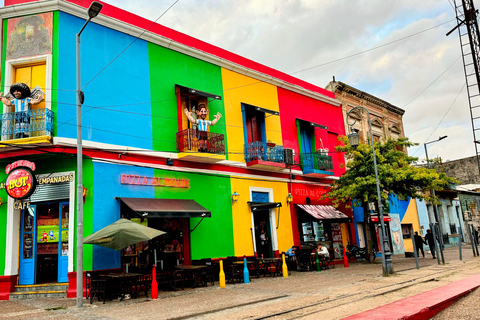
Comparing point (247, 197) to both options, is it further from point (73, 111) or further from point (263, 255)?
point (73, 111)

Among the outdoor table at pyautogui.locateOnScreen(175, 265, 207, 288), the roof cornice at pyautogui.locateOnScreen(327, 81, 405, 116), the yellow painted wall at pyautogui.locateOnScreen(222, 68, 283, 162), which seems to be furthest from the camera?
the roof cornice at pyautogui.locateOnScreen(327, 81, 405, 116)

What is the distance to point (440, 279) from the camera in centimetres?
1336

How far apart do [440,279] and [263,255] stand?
863 cm

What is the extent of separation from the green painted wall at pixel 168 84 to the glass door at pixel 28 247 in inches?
206

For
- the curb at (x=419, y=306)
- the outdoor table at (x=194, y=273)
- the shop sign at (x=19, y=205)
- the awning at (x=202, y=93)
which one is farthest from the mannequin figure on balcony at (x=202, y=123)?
the curb at (x=419, y=306)

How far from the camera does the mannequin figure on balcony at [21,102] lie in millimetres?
13328

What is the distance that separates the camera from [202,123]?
17.3m

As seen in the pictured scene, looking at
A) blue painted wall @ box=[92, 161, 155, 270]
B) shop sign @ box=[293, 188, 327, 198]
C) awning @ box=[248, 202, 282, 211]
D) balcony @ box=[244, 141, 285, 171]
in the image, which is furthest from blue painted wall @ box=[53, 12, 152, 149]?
shop sign @ box=[293, 188, 327, 198]

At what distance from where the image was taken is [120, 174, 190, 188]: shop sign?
14.7 m

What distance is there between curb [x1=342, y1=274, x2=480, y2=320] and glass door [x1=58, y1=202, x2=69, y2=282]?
33.7 feet

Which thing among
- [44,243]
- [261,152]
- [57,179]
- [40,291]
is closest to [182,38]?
[261,152]

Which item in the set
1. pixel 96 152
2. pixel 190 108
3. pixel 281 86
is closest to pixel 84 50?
pixel 96 152

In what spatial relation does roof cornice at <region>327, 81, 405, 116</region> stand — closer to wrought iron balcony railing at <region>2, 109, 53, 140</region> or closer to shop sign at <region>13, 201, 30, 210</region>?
wrought iron balcony railing at <region>2, 109, 53, 140</region>

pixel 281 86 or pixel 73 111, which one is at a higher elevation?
pixel 281 86
